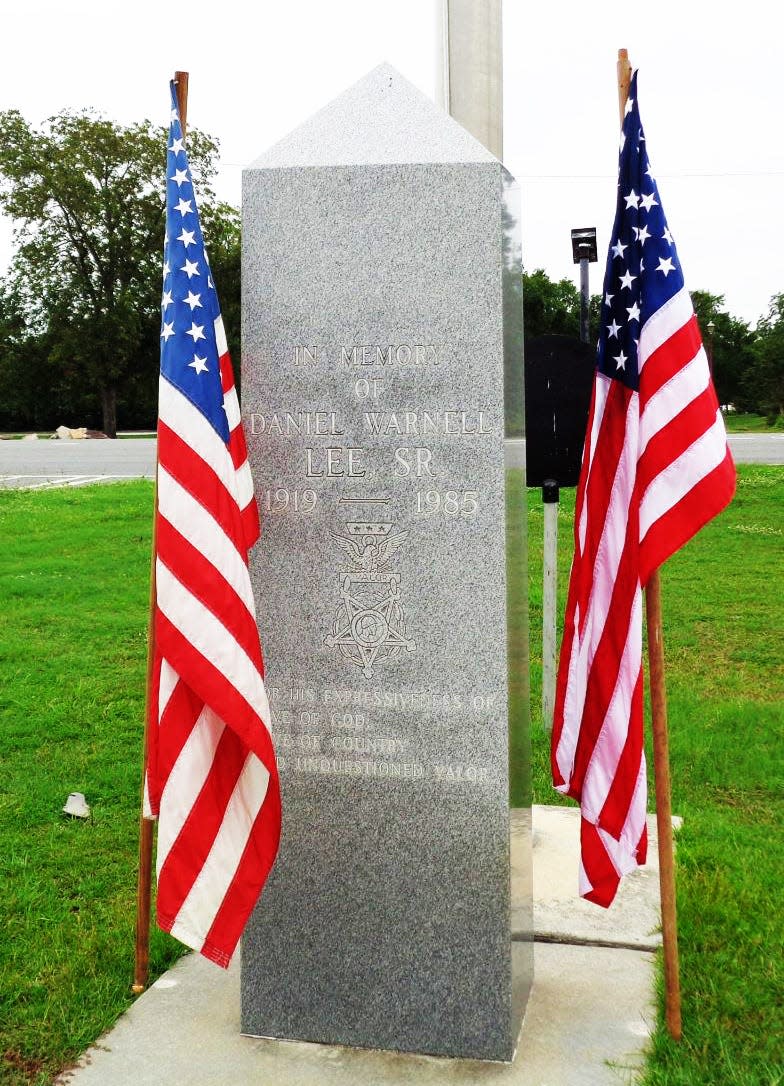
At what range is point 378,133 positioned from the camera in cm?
335

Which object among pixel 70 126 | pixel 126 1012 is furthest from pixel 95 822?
Answer: pixel 70 126

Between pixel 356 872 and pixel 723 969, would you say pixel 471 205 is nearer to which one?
pixel 356 872

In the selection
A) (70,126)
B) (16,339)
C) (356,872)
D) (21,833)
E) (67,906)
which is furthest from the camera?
(16,339)

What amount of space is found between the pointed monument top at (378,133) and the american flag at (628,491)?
0.54 meters

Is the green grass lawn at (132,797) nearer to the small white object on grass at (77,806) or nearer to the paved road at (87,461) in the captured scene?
the small white object on grass at (77,806)

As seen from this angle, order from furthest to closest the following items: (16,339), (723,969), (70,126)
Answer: (16,339) < (70,126) < (723,969)

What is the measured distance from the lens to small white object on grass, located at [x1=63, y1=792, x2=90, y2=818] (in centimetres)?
549

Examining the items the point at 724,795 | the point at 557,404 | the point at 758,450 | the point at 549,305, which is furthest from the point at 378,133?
the point at 549,305

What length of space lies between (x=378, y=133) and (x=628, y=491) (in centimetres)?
123

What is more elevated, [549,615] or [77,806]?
[549,615]

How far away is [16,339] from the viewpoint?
1829 inches

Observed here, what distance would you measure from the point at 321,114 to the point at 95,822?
3411mm

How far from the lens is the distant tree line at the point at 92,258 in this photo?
4153 centimetres

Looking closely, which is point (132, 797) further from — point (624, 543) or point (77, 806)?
point (624, 543)
